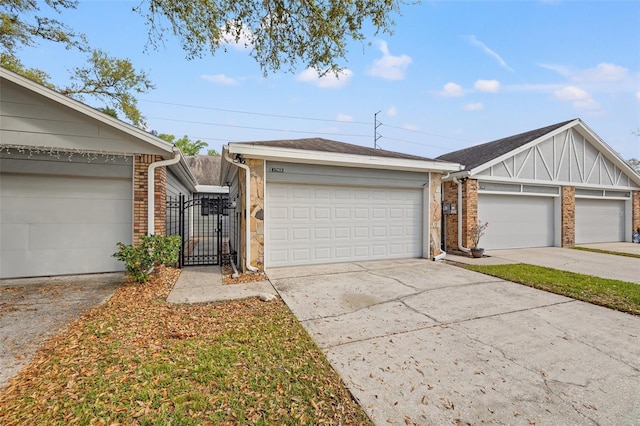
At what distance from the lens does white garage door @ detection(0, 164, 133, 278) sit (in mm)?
6125

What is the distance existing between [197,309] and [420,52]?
29.3 ft

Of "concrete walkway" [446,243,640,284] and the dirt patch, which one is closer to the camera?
the dirt patch

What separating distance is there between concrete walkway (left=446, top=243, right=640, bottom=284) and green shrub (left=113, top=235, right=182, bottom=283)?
8.09 metres

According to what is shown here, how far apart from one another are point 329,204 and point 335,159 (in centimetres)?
126

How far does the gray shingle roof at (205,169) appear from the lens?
18.8 metres

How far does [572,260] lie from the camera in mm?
8883

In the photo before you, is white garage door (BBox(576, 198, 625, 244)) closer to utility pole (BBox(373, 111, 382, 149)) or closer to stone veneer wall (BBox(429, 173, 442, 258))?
stone veneer wall (BBox(429, 173, 442, 258))

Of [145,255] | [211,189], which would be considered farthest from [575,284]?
[211,189]

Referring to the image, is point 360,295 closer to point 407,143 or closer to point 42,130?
point 42,130

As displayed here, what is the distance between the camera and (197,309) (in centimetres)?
446

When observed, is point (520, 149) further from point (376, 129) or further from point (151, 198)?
point (376, 129)

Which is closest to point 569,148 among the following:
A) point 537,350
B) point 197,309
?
point 537,350

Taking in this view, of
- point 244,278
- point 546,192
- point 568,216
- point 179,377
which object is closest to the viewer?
point 179,377

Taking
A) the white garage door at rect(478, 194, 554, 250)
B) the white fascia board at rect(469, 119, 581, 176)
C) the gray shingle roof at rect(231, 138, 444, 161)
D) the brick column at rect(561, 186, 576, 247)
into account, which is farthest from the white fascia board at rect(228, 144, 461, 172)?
the brick column at rect(561, 186, 576, 247)
